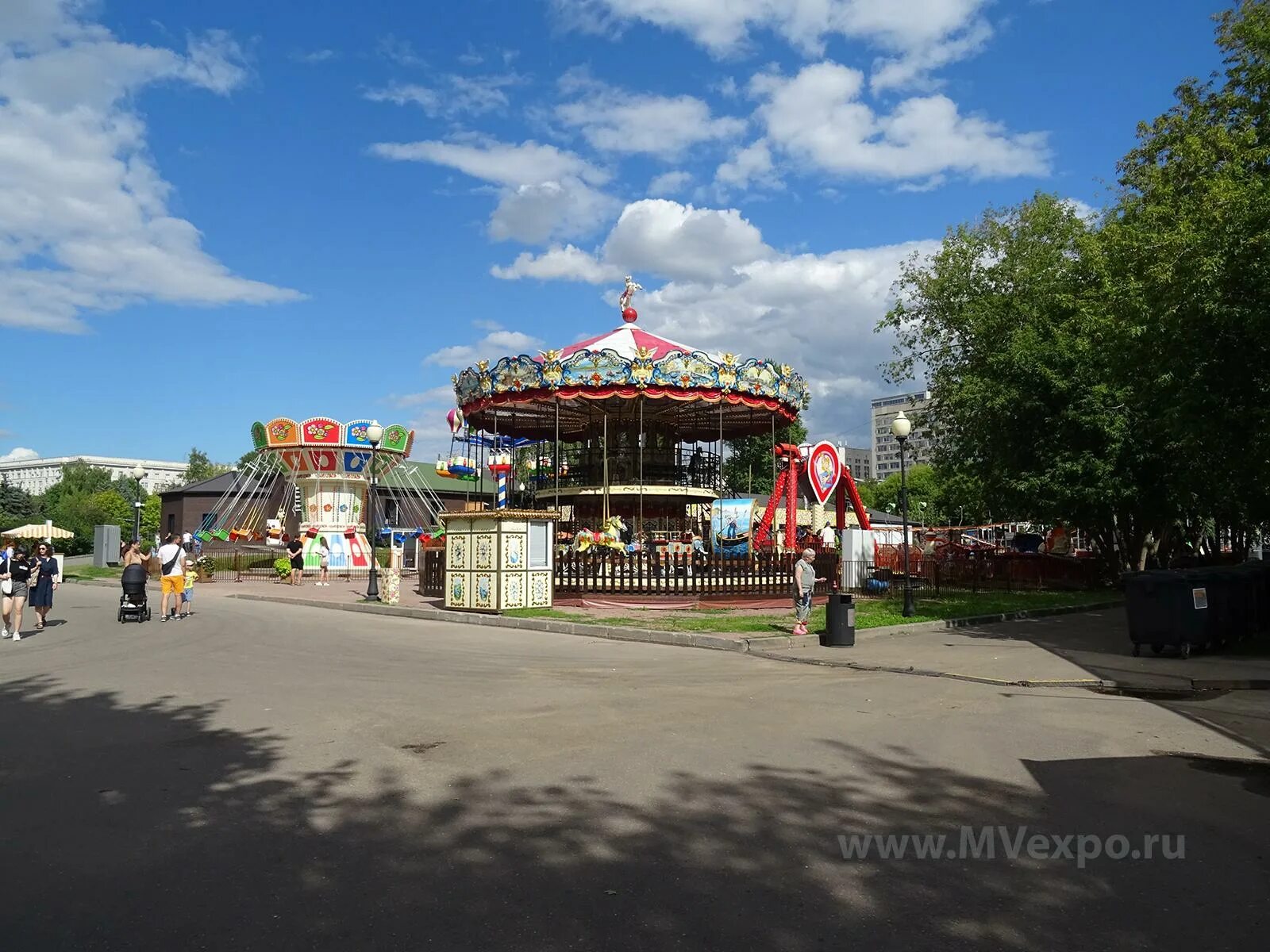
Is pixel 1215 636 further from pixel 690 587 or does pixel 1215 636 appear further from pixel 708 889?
pixel 708 889

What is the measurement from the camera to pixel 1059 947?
3.91 metres

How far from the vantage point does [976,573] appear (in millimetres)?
29594

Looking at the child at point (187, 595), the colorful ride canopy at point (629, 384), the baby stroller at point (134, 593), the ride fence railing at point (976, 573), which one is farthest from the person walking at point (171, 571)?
the ride fence railing at point (976, 573)

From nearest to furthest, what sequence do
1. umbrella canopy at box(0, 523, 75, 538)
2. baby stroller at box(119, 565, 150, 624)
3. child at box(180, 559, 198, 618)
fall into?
baby stroller at box(119, 565, 150, 624)
child at box(180, 559, 198, 618)
umbrella canopy at box(0, 523, 75, 538)

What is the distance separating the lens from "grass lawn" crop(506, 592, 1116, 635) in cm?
1703

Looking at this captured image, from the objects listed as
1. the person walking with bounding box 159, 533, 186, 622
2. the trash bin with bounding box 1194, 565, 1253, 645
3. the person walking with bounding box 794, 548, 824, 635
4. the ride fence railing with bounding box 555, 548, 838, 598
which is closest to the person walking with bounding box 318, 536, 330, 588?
the person walking with bounding box 159, 533, 186, 622

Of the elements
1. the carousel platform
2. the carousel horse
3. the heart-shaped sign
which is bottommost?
the carousel platform

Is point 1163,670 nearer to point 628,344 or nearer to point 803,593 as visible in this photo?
point 803,593

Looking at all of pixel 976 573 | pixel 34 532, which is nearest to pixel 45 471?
pixel 34 532

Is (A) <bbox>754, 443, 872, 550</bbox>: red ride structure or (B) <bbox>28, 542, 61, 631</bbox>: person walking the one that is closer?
(B) <bbox>28, 542, 61, 631</bbox>: person walking

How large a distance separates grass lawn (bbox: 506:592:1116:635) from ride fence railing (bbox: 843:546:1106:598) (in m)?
2.42

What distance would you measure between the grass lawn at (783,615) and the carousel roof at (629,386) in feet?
24.9

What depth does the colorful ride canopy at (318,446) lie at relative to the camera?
141 feet

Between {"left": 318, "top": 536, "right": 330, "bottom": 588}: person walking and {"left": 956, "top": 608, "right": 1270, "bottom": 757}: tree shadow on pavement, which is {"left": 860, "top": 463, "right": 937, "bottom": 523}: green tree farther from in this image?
{"left": 956, "top": 608, "right": 1270, "bottom": 757}: tree shadow on pavement
